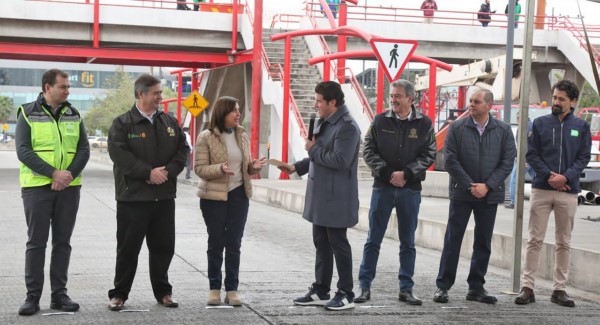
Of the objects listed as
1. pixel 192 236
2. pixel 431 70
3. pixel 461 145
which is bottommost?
pixel 192 236

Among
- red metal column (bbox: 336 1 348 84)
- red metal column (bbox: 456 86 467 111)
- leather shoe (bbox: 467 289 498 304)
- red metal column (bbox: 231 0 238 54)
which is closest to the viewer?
leather shoe (bbox: 467 289 498 304)

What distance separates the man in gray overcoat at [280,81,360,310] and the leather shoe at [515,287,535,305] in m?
1.57

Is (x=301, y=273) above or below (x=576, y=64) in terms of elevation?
below

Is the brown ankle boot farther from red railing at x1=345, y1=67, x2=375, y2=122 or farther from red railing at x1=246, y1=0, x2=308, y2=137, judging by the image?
red railing at x1=345, y1=67, x2=375, y2=122

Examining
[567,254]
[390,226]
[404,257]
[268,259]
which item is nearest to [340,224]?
[404,257]

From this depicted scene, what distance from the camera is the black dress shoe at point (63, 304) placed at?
7.81 meters

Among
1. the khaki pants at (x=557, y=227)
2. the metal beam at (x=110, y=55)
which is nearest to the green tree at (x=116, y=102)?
the metal beam at (x=110, y=55)

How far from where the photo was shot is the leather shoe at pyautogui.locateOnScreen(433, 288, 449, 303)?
877 cm

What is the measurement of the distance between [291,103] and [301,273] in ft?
71.0

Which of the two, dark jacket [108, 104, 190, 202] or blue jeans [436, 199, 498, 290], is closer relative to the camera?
dark jacket [108, 104, 190, 202]

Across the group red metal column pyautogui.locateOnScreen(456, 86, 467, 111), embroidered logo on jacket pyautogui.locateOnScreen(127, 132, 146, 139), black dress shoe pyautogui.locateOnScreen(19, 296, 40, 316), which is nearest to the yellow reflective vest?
embroidered logo on jacket pyautogui.locateOnScreen(127, 132, 146, 139)

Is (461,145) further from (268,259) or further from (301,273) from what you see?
(268,259)

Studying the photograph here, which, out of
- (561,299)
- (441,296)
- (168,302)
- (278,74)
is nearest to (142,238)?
(168,302)

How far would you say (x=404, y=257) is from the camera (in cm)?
887
